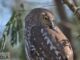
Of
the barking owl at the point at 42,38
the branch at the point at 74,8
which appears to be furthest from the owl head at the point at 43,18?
the branch at the point at 74,8

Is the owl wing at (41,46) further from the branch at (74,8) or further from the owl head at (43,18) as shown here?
the branch at (74,8)

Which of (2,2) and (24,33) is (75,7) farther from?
(2,2)

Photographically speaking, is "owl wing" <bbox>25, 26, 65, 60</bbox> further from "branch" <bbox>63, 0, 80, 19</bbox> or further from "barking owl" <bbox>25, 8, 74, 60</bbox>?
"branch" <bbox>63, 0, 80, 19</bbox>

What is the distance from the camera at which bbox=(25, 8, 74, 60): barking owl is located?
1775 mm

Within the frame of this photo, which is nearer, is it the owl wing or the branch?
the owl wing

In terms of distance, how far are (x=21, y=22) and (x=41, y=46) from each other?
0.26m

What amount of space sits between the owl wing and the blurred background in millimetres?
82

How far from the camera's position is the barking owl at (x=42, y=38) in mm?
1775

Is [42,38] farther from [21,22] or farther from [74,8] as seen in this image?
[74,8]

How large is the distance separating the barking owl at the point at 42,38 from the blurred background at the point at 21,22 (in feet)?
0.18

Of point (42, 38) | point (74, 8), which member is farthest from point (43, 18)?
point (74, 8)

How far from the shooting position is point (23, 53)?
1859 mm

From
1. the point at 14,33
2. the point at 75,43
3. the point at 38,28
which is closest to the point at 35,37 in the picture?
the point at 38,28

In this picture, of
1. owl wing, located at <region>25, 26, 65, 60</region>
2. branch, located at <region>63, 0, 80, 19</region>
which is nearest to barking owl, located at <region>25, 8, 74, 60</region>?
owl wing, located at <region>25, 26, 65, 60</region>
